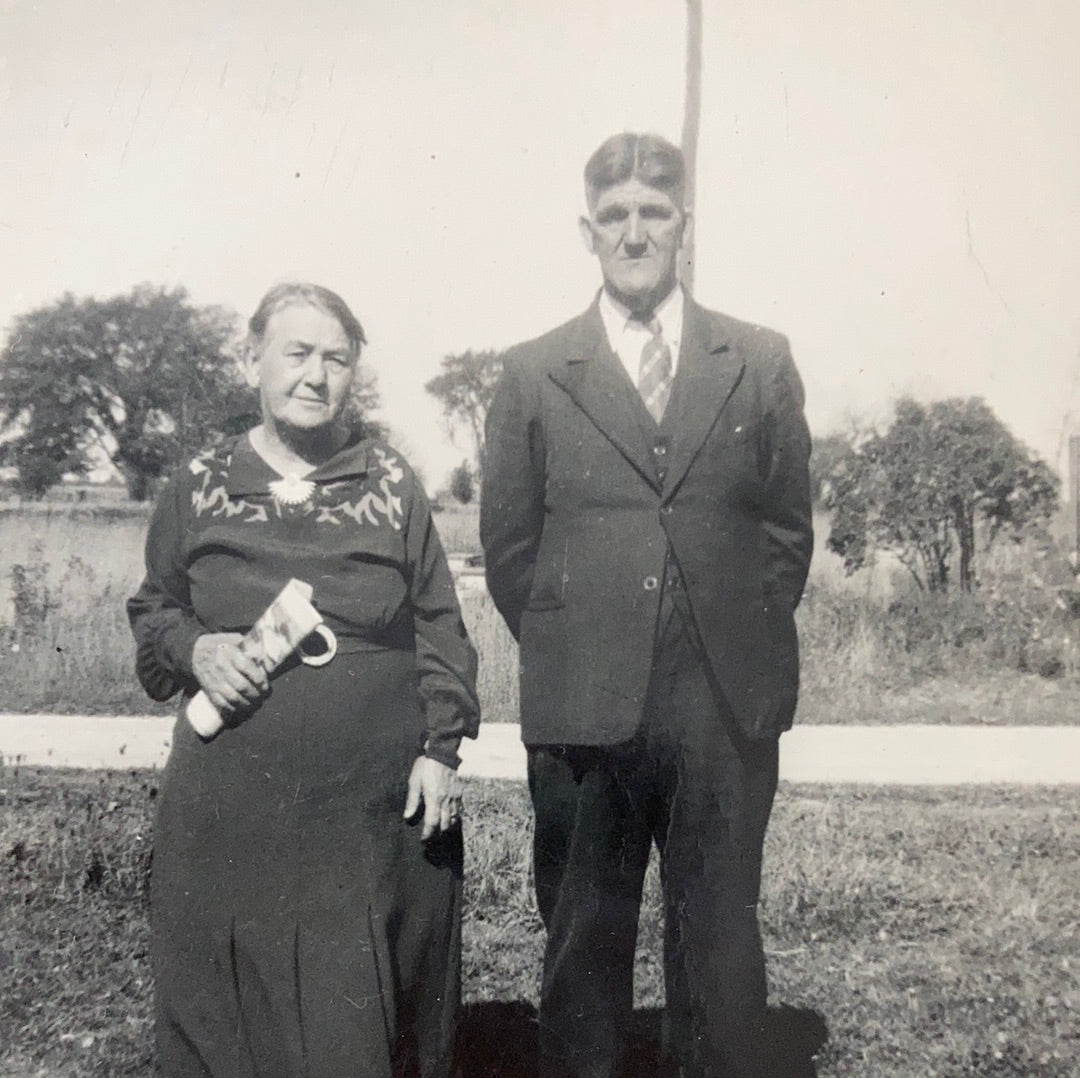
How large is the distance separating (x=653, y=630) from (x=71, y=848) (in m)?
2.15

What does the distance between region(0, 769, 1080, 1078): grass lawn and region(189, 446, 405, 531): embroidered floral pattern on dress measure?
1463mm

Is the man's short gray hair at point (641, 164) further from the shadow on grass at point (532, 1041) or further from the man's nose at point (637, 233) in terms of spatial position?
the shadow on grass at point (532, 1041)

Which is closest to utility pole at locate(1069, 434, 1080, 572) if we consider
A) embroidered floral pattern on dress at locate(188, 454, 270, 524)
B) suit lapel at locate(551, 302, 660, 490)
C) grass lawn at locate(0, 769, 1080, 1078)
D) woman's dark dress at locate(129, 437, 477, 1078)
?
grass lawn at locate(0, 769, 1080, 1078)

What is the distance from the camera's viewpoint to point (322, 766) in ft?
7.81

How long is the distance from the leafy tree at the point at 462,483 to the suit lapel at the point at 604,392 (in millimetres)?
486

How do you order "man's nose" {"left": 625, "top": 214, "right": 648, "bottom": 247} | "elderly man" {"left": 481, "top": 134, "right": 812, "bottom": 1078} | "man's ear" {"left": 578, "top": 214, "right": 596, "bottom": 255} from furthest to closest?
"man's ear" {"left": 578, "top": 214, "right": 596, "bottom": 255} → "man's nose" {"left": 625, "top": 214, "right": 648, "bottom": 247} → "elderly man" {"left": 481, "top": 134, "right": 812, "bottom": 1078}

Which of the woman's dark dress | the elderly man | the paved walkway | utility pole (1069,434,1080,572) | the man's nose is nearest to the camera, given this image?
the woman's dark dress

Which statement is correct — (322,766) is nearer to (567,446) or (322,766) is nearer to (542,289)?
(567,446)

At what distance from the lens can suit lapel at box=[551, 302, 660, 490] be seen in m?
2.47

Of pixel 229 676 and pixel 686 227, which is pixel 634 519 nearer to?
pixel 686 227

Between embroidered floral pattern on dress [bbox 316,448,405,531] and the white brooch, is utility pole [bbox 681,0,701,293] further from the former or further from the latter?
the white brooch

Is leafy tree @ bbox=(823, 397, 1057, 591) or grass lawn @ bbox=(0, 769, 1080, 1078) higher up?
leafy tree @ bbox=(823, 397, 1057, 591)

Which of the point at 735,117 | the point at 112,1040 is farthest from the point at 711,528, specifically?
the point at 112,1040

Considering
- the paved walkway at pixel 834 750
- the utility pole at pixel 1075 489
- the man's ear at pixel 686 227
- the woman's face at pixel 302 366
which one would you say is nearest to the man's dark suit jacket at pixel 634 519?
the man's ear at pixel 686 227
